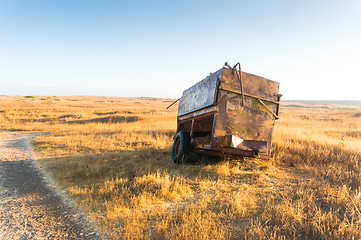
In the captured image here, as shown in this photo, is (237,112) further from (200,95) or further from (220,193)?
(220,193)

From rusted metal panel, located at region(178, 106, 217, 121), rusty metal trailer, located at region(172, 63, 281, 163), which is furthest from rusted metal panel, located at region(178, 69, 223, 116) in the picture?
rusted metal panel, located at region(178, 106, 217, 121)

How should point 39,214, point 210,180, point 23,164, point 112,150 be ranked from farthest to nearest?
point 112,150 → point 23,164 → point 210,180 → point 39,214

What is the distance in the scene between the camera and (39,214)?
419 cm

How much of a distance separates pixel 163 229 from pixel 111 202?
1.59 meters

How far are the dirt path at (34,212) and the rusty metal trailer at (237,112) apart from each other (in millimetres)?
3602

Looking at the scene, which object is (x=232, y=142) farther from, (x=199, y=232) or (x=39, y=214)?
(x=39, y=214)

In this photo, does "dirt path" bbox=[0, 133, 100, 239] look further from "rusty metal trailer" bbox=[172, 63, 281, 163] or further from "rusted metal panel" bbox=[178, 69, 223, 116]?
"rusted metal panel" bbox=[178, 69, 223, 116]

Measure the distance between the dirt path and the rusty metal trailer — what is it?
11.8 feet

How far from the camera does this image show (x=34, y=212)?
427 cm

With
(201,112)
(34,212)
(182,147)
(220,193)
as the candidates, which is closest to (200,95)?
(201,112)

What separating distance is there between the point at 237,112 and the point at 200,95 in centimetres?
154

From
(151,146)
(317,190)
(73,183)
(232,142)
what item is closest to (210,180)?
(232,142)

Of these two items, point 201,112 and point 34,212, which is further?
point 201,112

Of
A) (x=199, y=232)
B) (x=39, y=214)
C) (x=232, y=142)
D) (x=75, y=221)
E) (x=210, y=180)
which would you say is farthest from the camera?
(x=210, y=180)
